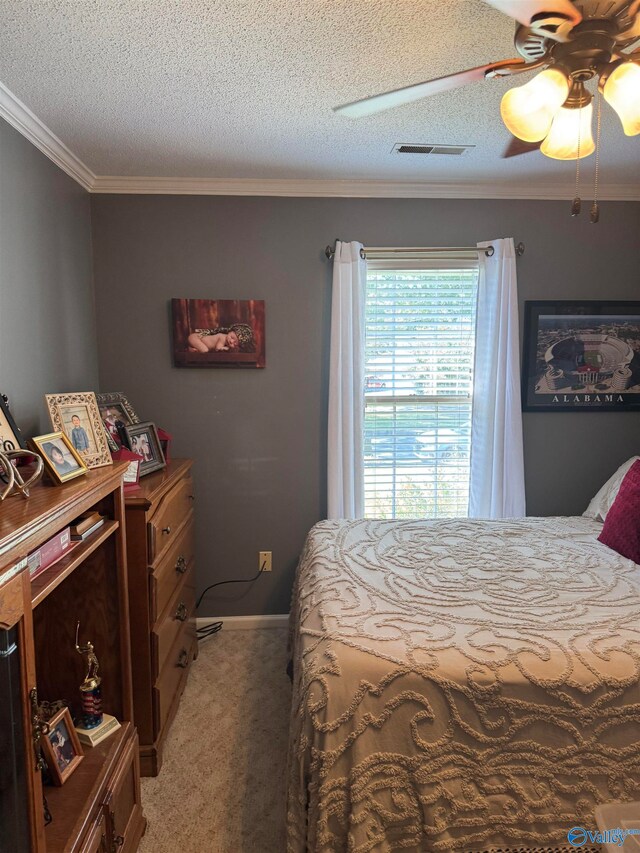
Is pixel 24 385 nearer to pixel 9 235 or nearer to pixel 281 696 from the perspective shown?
pixel 9 235

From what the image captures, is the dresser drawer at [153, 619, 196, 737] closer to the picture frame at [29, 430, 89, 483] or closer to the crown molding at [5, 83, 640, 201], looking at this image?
the picture frame at [29, 430, 89, 483]

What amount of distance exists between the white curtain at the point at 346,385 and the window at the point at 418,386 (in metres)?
0.12

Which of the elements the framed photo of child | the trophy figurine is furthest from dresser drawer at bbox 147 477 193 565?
the framed photo of child

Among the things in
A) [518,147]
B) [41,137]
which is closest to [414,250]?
[518,147]

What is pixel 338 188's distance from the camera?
8.91 feet

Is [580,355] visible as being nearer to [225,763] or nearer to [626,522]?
[626,522]

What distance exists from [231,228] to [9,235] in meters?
1.17

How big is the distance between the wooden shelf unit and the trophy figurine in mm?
69

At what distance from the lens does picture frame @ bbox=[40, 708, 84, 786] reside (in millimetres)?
1325

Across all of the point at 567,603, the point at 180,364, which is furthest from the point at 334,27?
the point at 567,603

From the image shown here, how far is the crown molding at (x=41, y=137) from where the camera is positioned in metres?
1.82

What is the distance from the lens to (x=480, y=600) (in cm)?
167

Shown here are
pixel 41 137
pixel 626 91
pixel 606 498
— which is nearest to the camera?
pixel 626 91

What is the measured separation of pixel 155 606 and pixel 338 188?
7.56 ft
